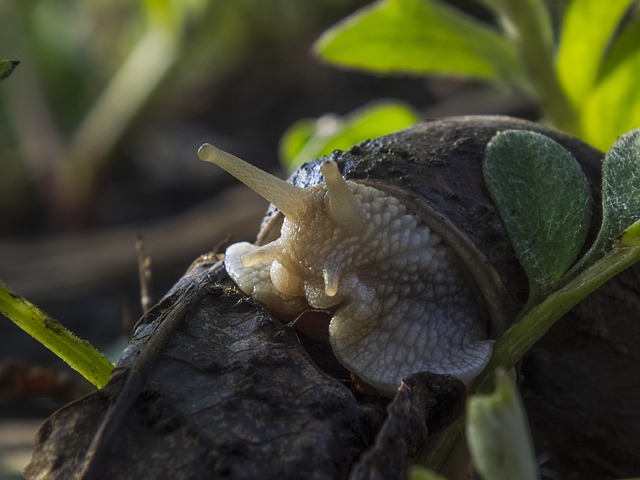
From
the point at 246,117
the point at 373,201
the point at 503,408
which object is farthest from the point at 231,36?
the point at 503,408

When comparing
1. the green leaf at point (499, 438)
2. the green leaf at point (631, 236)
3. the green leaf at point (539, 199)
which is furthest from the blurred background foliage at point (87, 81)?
the green leaf at point (499, 438)

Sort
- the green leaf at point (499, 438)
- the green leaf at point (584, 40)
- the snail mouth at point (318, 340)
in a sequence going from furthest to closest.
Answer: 1. the green leaf at point (584, 40)
2. the snail mouth at point (318, 340)
3. the green leaf at point (499, 438)

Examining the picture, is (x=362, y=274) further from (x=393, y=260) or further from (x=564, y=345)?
(x=564, y=345)

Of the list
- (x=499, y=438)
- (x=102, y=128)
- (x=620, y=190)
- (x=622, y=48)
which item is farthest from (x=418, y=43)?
(x=102, y=128)

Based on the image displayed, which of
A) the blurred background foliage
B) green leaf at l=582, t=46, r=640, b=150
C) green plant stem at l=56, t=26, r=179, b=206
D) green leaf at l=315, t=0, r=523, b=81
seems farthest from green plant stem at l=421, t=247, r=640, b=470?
green plant stem at l=56, t=26, r=179, b=206

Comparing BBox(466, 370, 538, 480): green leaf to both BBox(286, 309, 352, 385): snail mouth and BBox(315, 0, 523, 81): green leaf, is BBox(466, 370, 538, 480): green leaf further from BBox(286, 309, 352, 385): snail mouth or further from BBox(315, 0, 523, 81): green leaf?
BBox(315, 0, 523, 81): green leaf

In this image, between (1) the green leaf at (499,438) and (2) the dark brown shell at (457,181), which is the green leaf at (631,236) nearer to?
(2) the dark brown shell at (457,181)
